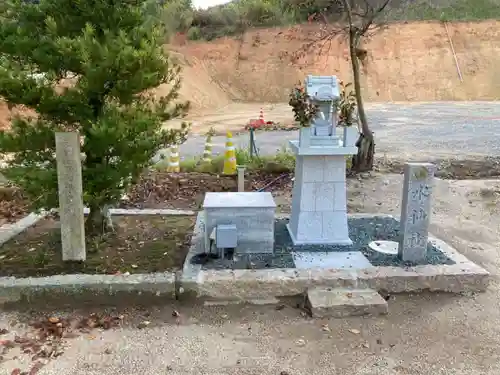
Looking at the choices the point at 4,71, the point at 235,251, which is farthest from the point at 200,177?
the point at 4,71

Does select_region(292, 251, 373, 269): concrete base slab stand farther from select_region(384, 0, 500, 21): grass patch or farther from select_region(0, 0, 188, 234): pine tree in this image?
select_region(384, 0, 500, 21): grass patch

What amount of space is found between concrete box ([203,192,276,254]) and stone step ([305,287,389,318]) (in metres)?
1.00

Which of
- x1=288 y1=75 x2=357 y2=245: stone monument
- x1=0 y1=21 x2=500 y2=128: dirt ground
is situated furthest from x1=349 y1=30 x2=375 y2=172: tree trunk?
x1=0 y1=21 x2=500 y2=128: dirt ground

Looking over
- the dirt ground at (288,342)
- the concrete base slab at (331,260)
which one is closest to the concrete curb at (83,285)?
the dirt ground at (288,342)

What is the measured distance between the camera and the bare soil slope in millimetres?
36500

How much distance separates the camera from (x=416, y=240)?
16.3 ft

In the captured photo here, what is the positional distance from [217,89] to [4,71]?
3180 centimetres

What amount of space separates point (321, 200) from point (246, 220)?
3.21 ft

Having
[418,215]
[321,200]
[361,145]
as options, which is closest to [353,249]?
[321,200]

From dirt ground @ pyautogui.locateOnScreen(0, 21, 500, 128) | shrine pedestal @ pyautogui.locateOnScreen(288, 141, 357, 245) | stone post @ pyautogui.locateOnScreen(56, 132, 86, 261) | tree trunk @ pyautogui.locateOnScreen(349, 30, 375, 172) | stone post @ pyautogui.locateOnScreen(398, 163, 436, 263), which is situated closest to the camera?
stone post @ pyautogui.locateOnScreen(56, 132, 86, 261)

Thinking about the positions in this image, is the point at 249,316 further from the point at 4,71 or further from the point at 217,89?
the point at 217,89

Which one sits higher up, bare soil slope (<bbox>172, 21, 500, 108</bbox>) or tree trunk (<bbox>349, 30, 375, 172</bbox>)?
bare soil slope (<bbox>172, 21, 500, 108</bbox>)

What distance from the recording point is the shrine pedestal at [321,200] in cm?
545

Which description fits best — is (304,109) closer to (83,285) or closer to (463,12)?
(83,285)
